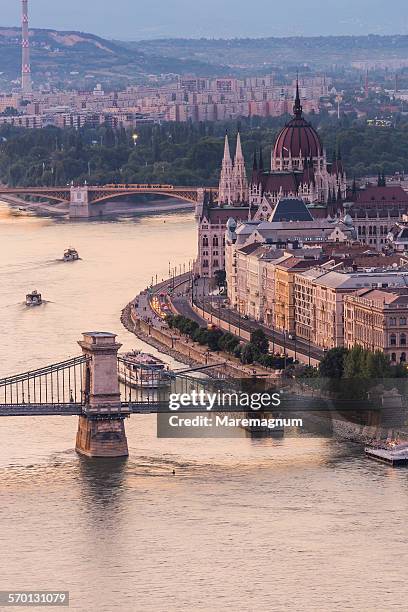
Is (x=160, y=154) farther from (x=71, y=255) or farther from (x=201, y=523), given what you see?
(x=201, y=523)

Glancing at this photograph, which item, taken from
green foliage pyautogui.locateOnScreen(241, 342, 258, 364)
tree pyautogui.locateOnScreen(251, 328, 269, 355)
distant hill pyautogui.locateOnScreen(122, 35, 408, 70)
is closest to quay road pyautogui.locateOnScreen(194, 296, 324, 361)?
tree pyautogui.locateOnScreen(251, 328, 269, 355)

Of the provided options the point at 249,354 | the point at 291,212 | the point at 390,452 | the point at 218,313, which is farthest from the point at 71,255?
the point at 390,452

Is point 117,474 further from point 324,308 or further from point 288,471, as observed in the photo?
Answer: point 324,308

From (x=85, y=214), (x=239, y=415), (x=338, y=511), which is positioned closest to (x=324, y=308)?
(x=239, y=415)

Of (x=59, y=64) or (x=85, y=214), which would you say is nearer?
(x=85, y=214)

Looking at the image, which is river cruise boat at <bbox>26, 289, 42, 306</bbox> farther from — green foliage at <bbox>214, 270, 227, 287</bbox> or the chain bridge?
the chain bridge

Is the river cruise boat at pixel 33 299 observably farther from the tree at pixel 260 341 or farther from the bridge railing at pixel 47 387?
the bridge railing at pixel 47 387
